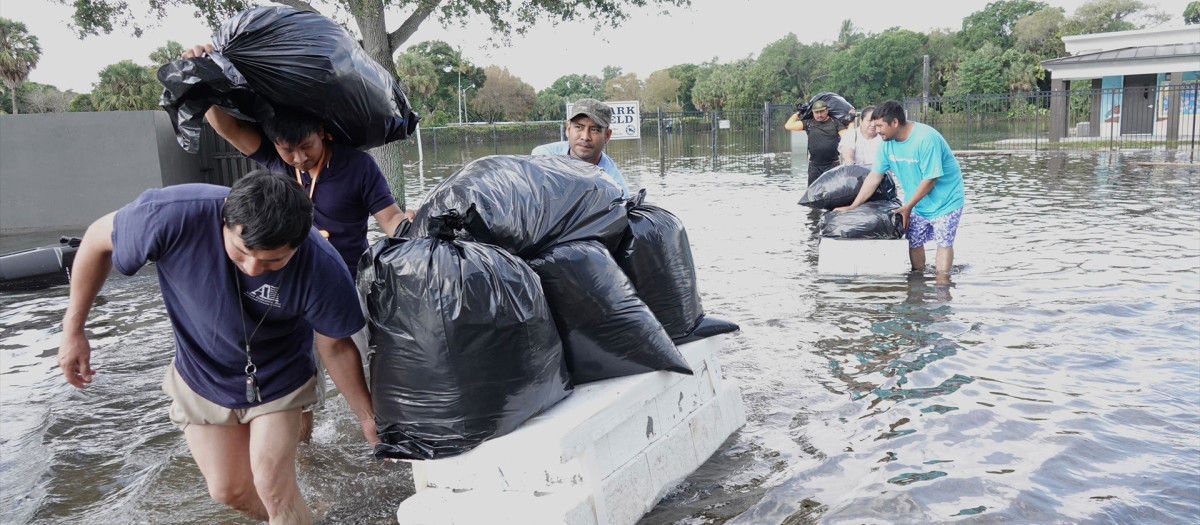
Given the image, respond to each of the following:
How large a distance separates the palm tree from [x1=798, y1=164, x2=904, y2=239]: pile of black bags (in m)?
36.8

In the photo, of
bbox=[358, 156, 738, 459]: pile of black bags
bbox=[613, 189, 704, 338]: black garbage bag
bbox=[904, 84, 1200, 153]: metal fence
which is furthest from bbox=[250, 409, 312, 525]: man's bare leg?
bbox=[904, 84, 1200, 153]: metal fence

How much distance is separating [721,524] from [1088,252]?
19.1 ft


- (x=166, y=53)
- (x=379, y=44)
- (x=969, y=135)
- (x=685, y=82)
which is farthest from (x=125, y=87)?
(x=685, y=82)

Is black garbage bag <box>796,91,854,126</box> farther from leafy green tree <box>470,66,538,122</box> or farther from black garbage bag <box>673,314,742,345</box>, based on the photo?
leafy green tree <box>470,66,538,122</box>

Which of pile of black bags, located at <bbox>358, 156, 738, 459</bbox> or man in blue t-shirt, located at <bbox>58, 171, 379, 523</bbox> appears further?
pile of black bags, located at <bbox>358, 156, 738, 459</bbox>

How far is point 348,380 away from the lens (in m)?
2.54

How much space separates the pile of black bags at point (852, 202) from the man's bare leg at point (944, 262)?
35 cm

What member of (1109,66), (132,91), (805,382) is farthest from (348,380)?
(132,91)

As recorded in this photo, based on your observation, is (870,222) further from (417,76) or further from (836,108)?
(417,76)

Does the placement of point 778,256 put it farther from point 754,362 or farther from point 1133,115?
point 1133,115

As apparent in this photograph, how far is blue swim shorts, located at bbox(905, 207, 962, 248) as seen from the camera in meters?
6.09

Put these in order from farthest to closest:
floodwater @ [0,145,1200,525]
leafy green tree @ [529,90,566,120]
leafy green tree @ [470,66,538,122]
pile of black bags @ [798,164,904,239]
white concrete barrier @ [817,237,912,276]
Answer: leafy green tree @ [529,90,566,120]
leafy green tree @ [470,66,538,122]
pile of black bags @ [798,164,904,239]
white concrete barrier @ [817,237,912,276]
floodwater @ [0,145,1200,525]

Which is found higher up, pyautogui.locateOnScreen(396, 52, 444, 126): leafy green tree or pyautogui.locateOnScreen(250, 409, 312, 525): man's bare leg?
pyautogui.locateOnScreen(396, 52, 444, 126): leafy green tree

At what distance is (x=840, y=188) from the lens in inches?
275
